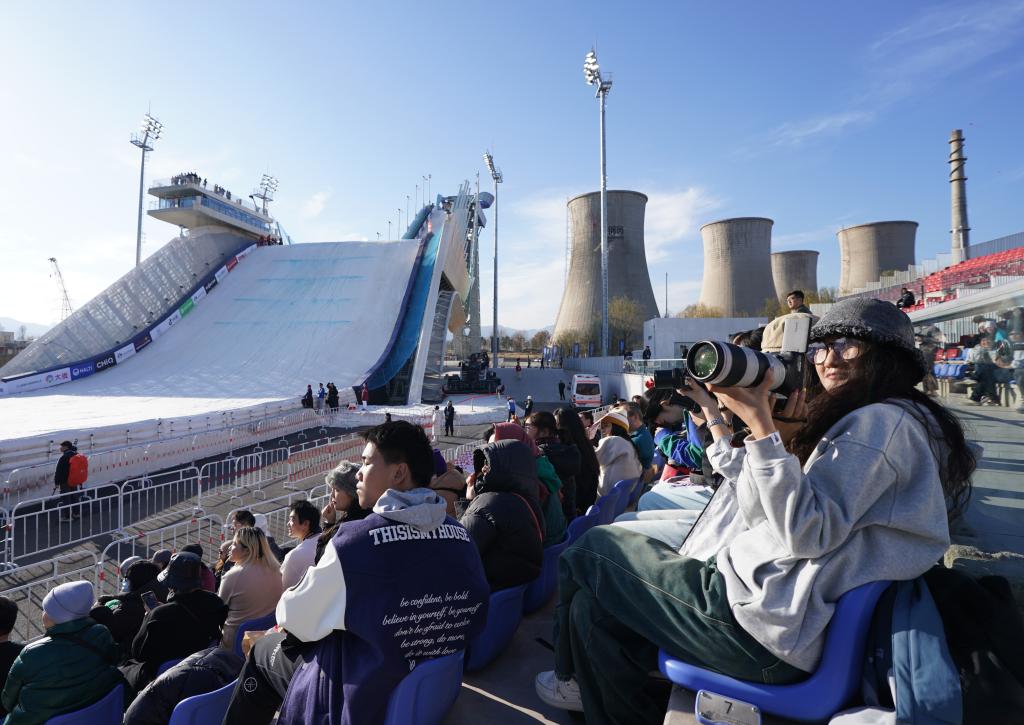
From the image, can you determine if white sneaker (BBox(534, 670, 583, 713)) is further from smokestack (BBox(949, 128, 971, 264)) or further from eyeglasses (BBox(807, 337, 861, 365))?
smokestack (BBox(949, 128, 971, 264))

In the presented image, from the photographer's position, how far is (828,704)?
51.9 inches

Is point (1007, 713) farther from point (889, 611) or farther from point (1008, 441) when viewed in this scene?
point (1008, 441)

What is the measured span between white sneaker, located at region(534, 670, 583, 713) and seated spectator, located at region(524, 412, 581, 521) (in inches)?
70.0

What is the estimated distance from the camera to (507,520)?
8.37 feet

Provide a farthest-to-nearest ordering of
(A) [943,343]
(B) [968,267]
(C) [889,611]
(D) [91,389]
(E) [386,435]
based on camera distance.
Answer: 1. (B) [968,267]
2. (D) [91,389]
3. (A) [943,343]
4. (E) [386,435]
5. (C) [889,611]

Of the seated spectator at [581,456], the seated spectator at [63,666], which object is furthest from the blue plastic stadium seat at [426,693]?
the seated spectator at [581,456]

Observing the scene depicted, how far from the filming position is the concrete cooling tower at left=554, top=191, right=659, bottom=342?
106 ft

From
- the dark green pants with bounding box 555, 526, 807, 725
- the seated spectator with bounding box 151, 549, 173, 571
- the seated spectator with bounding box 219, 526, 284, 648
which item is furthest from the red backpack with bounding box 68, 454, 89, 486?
the dark green pants with bounding box 555, 526, 807, 725

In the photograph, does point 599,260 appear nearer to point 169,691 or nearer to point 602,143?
point 602,143

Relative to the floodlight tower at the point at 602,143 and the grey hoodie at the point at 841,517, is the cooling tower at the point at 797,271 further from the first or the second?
the grey hoodie at the point at 841,517

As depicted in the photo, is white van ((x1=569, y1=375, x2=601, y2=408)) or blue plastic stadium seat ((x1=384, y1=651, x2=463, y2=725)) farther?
white van ((x1=569, y1=375, x2=601, y2=408))

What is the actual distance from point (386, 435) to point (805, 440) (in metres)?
1.45

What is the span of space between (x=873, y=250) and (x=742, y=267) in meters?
7.08

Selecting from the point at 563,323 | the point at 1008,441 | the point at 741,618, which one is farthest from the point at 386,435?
the point at 563,323
